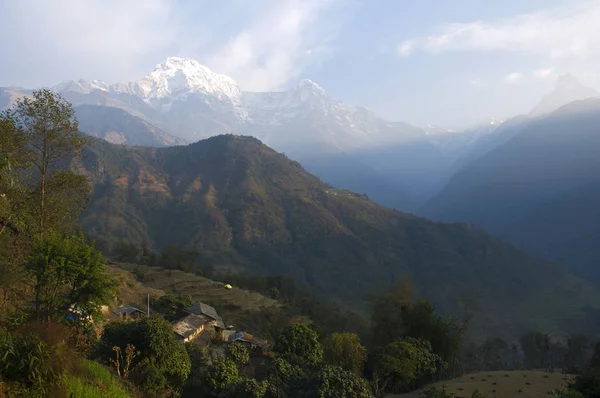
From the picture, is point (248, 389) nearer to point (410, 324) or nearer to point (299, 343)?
point (299, 343)

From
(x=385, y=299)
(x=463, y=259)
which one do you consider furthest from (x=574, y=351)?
(x=463, y=259)

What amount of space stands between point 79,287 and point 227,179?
15786 centimetres

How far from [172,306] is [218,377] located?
82.5 ft

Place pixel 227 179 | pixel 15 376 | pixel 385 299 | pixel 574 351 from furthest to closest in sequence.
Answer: pixel 227 179, pixel 574 351, pixel 385 299, pixel 15 376

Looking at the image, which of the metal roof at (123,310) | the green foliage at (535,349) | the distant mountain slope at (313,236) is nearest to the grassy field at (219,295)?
the metal roof at (123,310)

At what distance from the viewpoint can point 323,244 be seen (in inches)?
5517

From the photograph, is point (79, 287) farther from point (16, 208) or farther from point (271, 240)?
point (271, 240)

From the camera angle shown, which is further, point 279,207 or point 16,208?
point 279,207

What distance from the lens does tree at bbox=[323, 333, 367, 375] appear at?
29.7 metres

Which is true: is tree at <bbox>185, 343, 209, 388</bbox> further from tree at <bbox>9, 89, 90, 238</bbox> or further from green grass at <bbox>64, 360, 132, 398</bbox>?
green grass at <bbox>64, 360, 132, 398</bbox>

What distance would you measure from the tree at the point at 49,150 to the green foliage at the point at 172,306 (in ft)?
74.2

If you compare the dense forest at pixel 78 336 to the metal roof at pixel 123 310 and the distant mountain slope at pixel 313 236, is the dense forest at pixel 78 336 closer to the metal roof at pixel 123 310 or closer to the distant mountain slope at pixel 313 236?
the metal roof at pixel 123 310

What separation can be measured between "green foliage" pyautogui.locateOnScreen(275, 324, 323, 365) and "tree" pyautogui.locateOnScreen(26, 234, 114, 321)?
1496cm

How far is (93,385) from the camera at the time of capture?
946 cm
